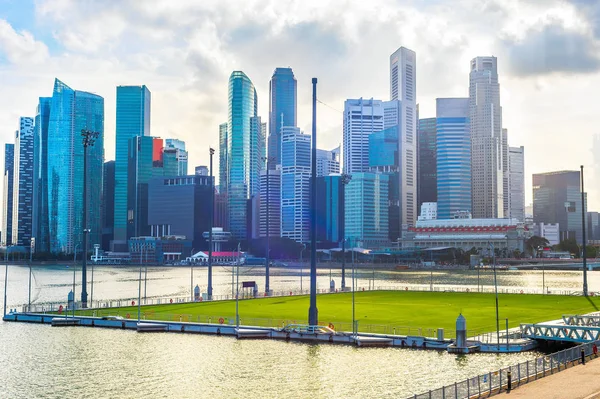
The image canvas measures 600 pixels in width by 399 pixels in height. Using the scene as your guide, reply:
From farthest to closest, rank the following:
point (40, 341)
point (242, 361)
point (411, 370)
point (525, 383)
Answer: point (40, 341)
point (242, 361)
point (411, 370)
point (525, 383)

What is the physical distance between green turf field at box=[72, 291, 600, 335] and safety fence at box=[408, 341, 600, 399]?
762 inches

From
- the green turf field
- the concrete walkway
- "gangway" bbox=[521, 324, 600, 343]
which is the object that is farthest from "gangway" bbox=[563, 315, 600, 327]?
the concrete walkway

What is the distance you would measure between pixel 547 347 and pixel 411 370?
1429 centimetres

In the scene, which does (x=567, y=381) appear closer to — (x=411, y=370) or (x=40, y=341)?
(x=411, y=370)

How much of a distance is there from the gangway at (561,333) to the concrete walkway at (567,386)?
567 inches

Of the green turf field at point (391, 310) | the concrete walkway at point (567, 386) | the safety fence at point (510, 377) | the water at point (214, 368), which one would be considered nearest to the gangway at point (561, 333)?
the water at point (214, 368)

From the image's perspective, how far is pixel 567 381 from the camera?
41.6 meters

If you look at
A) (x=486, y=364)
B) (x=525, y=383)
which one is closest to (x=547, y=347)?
(x=486, y=364)

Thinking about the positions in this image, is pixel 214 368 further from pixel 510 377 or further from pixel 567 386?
pixel 567 386

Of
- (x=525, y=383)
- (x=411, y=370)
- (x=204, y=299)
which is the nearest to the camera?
(x=525, y=383)

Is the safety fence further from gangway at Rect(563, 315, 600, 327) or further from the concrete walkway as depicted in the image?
gangway at Rect(563, 315, 600, 327)

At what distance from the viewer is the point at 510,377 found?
41.8 metres

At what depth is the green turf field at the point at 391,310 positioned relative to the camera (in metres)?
75.7

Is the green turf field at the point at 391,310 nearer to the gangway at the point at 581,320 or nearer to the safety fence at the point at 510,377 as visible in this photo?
the gangway at the point at 581,320
